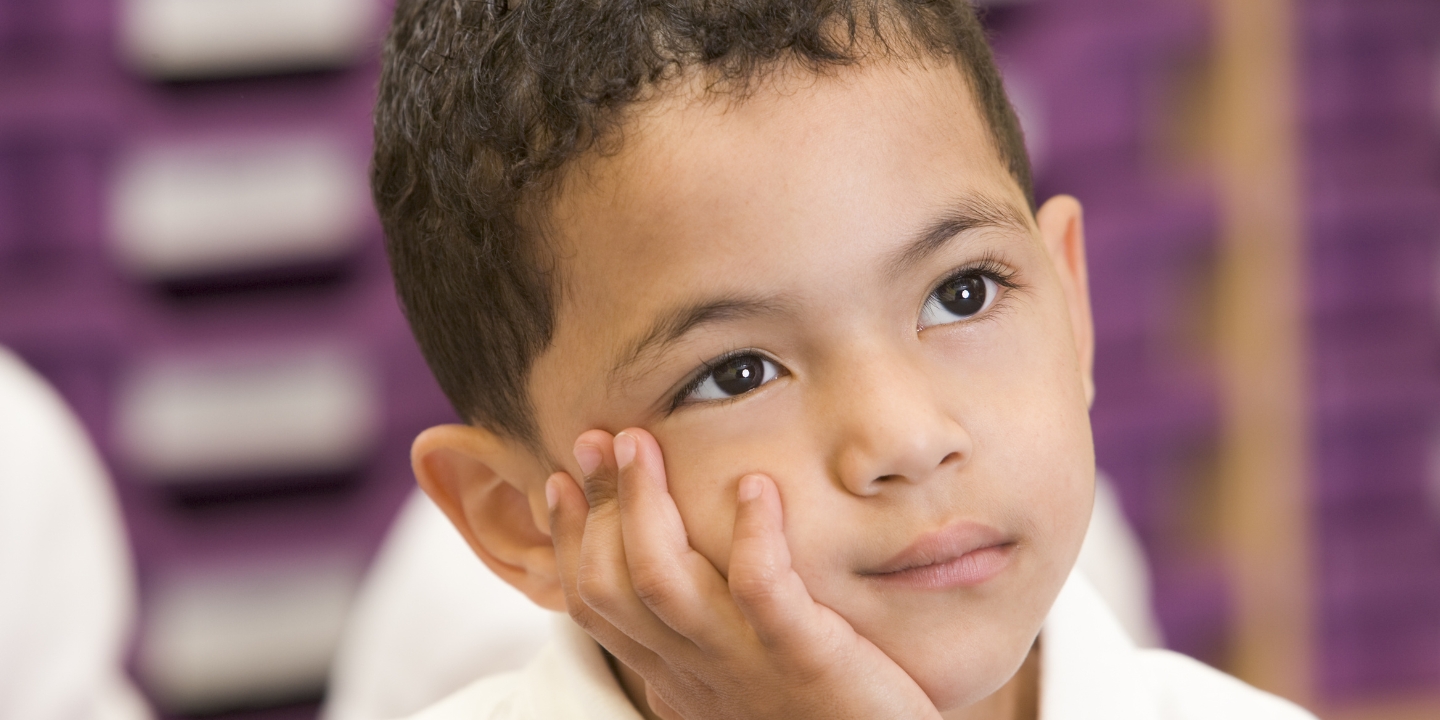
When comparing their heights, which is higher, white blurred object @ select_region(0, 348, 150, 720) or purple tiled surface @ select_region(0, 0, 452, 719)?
purple tiled surface @ select_region(0, 0, 452, 719)

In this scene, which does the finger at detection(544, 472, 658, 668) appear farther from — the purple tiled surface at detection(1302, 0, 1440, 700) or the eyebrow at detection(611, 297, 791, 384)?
the purple tiled surface at detection(1302, 0, 1440, 700)

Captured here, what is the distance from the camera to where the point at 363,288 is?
133 cm

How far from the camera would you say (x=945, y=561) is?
1.74 feet

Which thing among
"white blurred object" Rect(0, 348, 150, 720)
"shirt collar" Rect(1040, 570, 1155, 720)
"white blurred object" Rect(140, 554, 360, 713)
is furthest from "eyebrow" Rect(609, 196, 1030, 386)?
"white blurred object" Rect(140, 554, 360, 713)

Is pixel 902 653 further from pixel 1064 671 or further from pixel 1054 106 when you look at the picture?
pixel 1054 106

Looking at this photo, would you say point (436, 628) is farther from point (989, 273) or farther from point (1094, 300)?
point (1094, 300)

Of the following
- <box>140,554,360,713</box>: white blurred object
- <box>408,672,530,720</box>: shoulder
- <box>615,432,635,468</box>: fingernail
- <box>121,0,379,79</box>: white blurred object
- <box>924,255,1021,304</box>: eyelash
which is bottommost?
<box>408,672,530,720</box>: shoulder

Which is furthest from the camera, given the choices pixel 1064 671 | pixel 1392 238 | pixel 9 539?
pixel 1392 238

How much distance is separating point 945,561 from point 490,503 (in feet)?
0.77

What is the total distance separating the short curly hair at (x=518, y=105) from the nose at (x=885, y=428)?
0.12 metres

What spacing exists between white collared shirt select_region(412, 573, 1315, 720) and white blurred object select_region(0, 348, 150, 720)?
0.43 meters

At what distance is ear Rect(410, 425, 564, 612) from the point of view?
643 mm

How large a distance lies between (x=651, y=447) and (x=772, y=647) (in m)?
0.09

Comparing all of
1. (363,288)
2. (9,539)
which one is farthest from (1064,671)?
(363,288)
